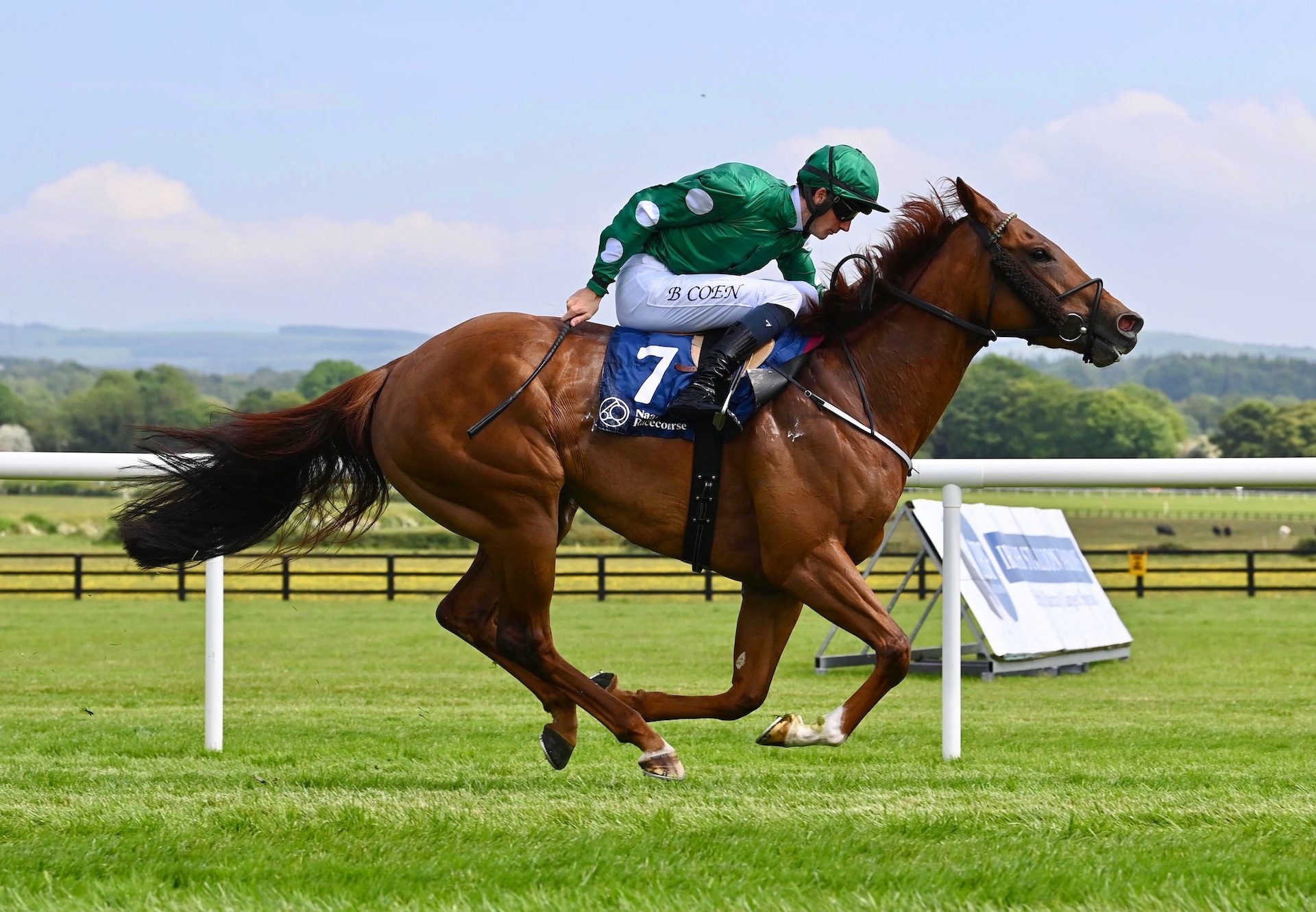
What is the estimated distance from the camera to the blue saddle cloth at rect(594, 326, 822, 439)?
183 inches

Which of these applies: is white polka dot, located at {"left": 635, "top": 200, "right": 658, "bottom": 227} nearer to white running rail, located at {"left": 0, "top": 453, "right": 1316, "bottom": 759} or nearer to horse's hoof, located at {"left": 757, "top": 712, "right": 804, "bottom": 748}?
white running rail, located at {"left": 0, "top": 453, "right": 1316, "bottom": 759}

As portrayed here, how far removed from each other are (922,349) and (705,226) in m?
0.81

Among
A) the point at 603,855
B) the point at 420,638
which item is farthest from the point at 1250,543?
the point at 603,855

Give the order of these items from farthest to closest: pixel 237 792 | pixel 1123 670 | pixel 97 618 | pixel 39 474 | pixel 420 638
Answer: pixel 97 618 → pixel 420 638 → pixel 1123 670 → pixel 39 474 → pixel 237 792

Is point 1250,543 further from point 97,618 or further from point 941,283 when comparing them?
point 941,283

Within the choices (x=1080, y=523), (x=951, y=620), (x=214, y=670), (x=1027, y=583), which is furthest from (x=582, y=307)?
(x=1080, y=523)

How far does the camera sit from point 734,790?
15.4 feet

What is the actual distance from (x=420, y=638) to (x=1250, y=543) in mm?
39518

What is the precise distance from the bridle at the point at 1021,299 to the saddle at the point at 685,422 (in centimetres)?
50

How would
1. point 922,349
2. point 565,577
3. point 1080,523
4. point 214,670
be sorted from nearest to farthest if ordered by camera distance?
point 922,349, point 214,670, point 565,577, point 1080,523

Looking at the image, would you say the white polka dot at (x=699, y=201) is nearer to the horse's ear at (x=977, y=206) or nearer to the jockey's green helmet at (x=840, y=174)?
the jockey's green helmet at (x=840, y=174)

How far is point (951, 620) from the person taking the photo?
5.79 meters

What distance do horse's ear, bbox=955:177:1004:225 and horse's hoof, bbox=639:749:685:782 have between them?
1.99m

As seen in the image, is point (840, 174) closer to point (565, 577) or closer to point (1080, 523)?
point (565, 577)
